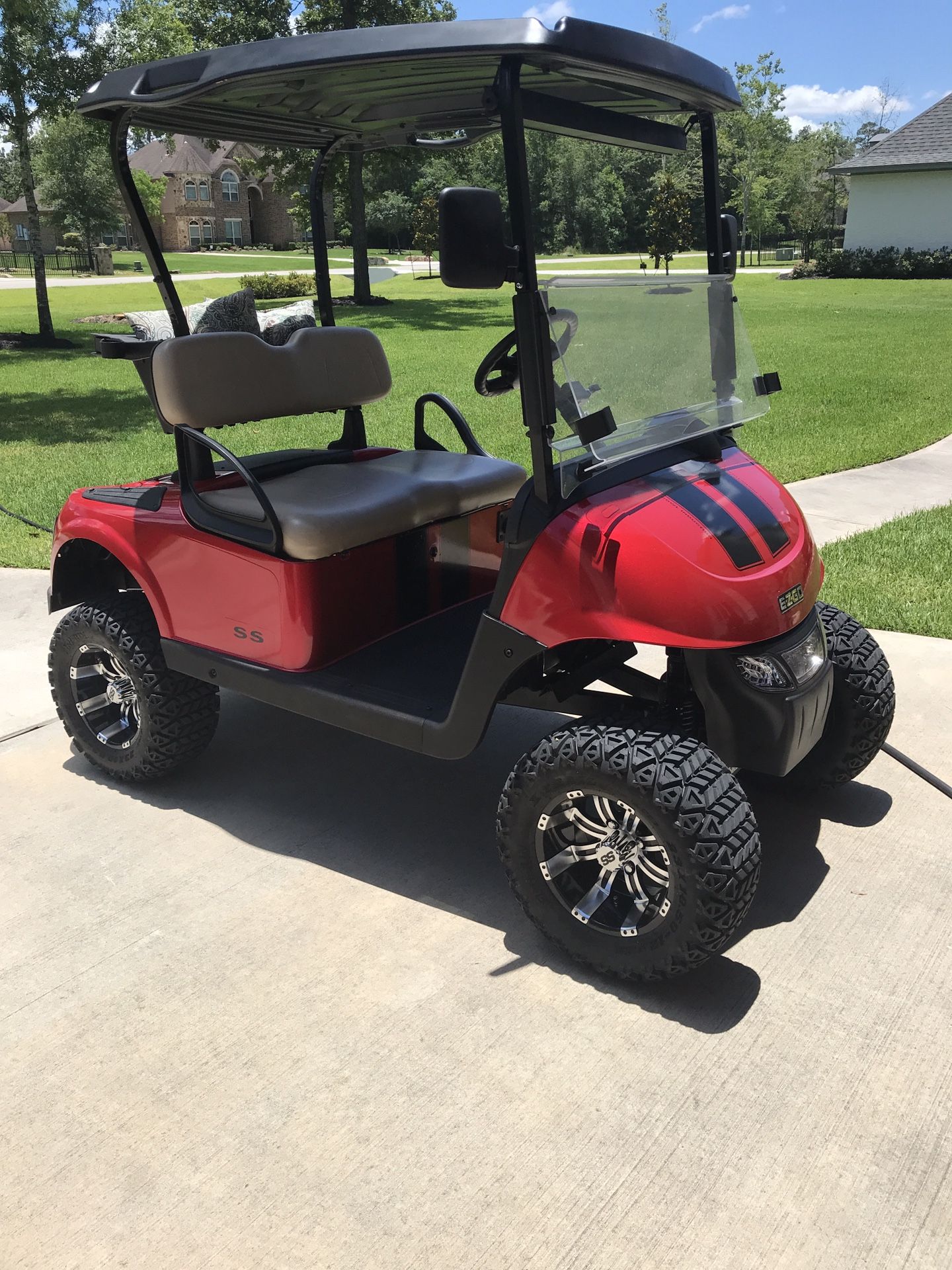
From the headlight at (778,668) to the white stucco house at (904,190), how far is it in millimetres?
37480

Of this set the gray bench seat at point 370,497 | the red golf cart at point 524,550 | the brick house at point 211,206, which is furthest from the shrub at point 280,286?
the brick house at point 211,206

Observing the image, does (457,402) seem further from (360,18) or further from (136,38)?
(360,18)

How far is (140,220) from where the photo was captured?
3.23 metres

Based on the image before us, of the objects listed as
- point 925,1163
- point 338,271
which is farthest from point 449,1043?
point 338,271

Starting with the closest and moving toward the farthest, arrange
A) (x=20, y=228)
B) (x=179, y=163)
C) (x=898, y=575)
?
(x=898, y=575), (x=179, y=163), (x=20, y=228)

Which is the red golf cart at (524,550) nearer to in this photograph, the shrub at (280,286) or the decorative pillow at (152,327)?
the decorative pillow at (152,327)

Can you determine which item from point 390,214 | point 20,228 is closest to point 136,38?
point 390,214

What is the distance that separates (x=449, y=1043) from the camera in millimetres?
2340

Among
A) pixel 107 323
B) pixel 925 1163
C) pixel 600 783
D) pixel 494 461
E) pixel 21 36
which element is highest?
pixel 21 36

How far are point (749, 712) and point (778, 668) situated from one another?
0.12 metres

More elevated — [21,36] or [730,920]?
[21,36]

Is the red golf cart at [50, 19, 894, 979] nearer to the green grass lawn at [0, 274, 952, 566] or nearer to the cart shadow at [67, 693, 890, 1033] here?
the cart shadow at [67, 693, 890, 1033]

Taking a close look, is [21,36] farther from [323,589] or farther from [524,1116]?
[524,1116]

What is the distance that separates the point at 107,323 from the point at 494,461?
64.4ft
